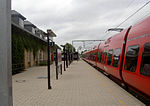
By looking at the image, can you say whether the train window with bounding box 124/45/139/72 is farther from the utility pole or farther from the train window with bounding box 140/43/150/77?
the utility pole

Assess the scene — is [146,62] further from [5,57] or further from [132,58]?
[5,57]

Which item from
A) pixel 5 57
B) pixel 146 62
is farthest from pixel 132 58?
pixel 5 57

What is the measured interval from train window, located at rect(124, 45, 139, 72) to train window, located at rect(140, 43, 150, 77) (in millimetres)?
532

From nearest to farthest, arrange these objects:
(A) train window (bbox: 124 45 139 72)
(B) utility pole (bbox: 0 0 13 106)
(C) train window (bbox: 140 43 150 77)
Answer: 1. (B) utility pole (bbox: 0 0 13 106)
2. (C) train window (bbox: 140 43 150 77)
3. (A) train window (bbox: 124 45 139 72)

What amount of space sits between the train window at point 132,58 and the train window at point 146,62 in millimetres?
532

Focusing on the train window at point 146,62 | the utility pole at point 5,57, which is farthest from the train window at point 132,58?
the utility pole at point 5,57

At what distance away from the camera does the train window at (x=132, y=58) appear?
17.8ft

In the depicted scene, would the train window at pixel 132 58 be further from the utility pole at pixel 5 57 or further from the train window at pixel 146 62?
the utility pole at pixel 5 57

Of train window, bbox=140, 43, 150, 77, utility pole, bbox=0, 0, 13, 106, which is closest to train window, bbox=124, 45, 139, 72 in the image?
train window, bbox=140, 43, 150, 77

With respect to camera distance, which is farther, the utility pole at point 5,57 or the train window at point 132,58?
the train window at point 132,58

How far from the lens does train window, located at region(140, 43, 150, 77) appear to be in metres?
4.50

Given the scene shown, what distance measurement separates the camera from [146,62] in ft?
15.2

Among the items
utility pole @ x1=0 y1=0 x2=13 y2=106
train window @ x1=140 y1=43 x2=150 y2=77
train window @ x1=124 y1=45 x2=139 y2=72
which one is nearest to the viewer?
utility pole @ x1=0 y1=0 x2=13 y2=106

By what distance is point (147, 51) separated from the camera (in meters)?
4.62
